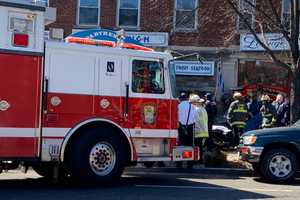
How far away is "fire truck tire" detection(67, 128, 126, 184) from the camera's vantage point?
34.9ft

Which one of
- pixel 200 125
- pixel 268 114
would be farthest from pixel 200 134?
pixel 268 114

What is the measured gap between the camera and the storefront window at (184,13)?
24.8 metres

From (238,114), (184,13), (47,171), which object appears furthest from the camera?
(184,13)

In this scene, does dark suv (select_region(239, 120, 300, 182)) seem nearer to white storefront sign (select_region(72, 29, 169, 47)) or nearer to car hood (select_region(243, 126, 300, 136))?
car hood (select_region(243, 126, 300, 136))

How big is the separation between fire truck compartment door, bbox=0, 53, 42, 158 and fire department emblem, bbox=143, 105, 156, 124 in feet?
6.72

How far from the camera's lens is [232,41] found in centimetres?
2472

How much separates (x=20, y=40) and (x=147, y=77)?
248 cm

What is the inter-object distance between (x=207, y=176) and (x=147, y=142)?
8.05 ft

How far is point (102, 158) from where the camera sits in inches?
432

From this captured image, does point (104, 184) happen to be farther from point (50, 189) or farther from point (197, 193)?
point (197, 193)

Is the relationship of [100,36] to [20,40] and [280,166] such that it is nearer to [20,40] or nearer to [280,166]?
[20,40]

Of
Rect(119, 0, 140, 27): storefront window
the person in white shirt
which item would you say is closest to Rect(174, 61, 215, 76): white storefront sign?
Rect(119, 0, 140, 27): storefront window

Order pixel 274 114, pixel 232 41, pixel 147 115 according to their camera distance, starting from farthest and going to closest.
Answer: pixel 232 41, pixel 274 114, pixel 147 115

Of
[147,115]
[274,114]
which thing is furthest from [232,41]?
[147,115]
